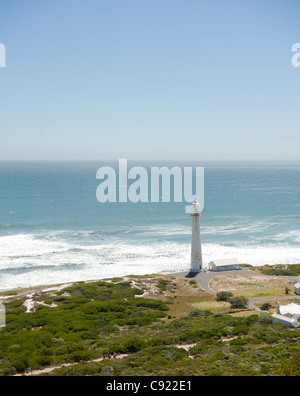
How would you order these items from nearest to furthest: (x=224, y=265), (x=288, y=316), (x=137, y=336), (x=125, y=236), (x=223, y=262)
Result: (x=137, y=336), (x=288, y=316), (x=224, y=265), (x=223, y=262), (x=125, y=236)

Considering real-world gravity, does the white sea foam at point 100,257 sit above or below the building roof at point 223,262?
below

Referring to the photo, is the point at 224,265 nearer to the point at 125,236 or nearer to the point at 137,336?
the point at 137,336

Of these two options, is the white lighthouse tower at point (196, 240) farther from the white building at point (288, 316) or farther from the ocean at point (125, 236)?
the white building at point (288, 316)

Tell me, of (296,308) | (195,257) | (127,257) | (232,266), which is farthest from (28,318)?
(127,257)

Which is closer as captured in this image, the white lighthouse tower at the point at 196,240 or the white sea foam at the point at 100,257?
the white lighthouse tower at the point at 196,240

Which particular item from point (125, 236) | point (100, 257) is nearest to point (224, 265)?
point (100, 257)

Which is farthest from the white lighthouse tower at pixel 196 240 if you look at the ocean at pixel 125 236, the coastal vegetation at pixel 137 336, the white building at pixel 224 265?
the coastal vegetation at pixel 137 336
